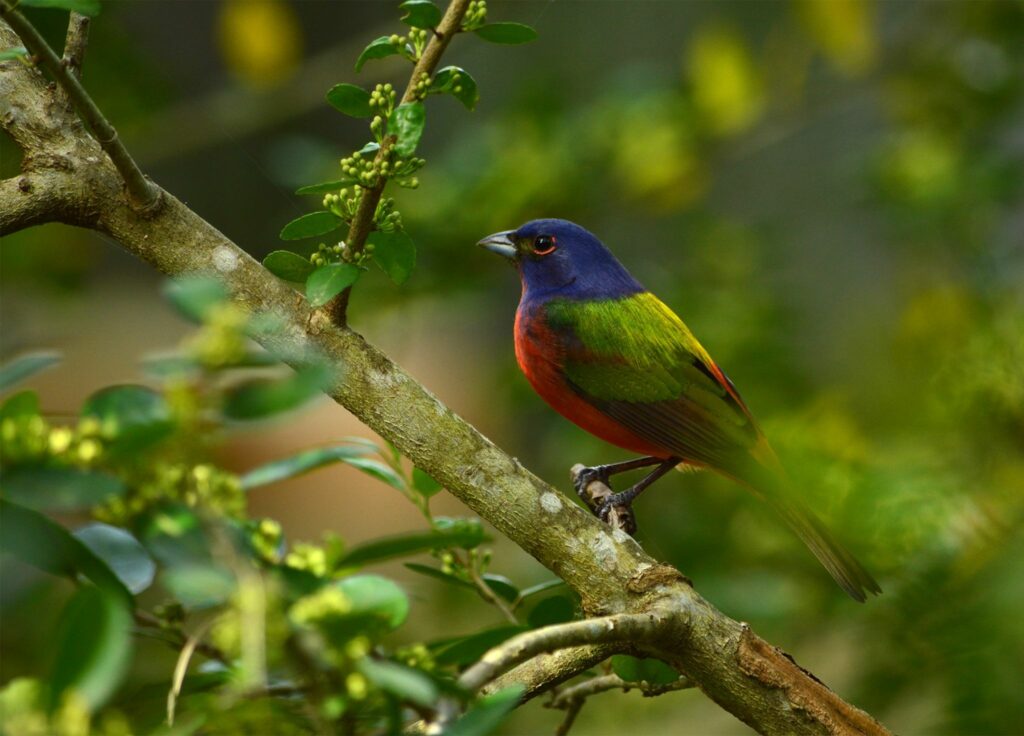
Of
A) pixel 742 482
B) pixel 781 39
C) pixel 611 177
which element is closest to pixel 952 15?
pixel 781 39

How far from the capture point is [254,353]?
110 centimetres

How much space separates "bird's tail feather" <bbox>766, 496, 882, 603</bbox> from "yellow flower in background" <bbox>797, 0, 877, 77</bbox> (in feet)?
7.38

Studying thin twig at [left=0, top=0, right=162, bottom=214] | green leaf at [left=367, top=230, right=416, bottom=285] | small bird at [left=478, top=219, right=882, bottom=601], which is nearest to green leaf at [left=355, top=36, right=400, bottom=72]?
green leaf at [left=367, top=230, right=416, bottom=285]

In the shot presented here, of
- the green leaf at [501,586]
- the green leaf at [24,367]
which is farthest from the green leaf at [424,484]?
the green leaf at [24,367]

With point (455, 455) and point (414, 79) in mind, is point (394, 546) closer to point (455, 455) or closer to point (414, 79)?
point (455, 455)

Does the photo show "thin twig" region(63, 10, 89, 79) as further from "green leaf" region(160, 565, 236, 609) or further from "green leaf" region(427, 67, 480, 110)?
"green leaf" region(160, 565, 236, 609)

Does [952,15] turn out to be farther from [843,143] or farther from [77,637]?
[77,637]

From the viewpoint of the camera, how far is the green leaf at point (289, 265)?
1992 millimetres

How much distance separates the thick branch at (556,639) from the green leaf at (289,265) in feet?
2.58

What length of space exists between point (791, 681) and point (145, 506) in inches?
47.0

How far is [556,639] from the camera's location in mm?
1403

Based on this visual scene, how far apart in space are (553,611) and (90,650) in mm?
1219

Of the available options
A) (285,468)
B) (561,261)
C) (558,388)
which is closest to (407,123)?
(285,468)

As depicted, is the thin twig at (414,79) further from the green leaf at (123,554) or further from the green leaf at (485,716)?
the green leaf at (485,716)
